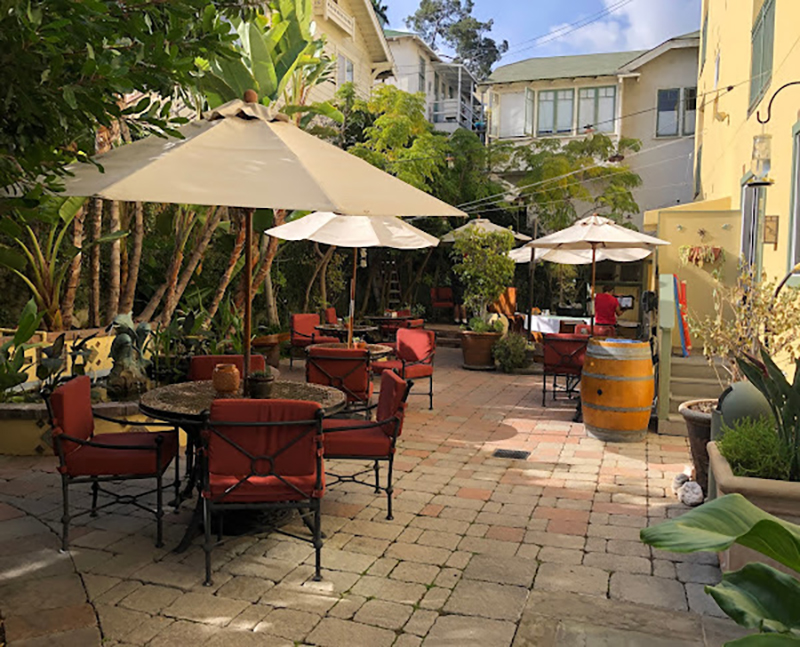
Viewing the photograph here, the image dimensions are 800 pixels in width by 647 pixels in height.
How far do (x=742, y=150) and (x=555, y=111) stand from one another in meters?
15.2

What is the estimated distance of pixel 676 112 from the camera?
892 inches

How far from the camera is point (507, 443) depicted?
724 centimetres

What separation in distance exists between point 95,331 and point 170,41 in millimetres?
6026

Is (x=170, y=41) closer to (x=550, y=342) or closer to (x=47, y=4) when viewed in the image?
(x=47, y=4)

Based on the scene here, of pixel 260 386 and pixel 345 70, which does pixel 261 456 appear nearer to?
pixel 260 386

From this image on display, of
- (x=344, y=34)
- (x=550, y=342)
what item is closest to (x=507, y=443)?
(x=550, y=342)

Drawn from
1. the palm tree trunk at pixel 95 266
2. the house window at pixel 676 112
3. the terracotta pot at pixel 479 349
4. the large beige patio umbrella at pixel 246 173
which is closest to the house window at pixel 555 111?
the house window at pixel 676 112

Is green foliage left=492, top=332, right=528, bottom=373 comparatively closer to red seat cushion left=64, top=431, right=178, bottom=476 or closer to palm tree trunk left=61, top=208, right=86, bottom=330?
palm tree trunk left=61, top=208, right=86, bottom=330

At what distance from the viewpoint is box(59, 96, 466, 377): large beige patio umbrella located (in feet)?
12.3

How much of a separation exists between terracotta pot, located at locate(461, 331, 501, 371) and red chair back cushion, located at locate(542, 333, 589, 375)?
3314 millimetres

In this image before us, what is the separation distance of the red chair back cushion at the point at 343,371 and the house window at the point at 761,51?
546 cm

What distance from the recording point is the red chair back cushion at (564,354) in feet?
29.8

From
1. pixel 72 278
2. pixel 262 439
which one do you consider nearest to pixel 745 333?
pixel 262 439

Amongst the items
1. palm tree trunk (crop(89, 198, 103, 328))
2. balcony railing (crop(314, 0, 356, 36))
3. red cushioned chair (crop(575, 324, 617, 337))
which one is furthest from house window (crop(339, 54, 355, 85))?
palm tree trunk (crop(89, 198, 103, 328))
